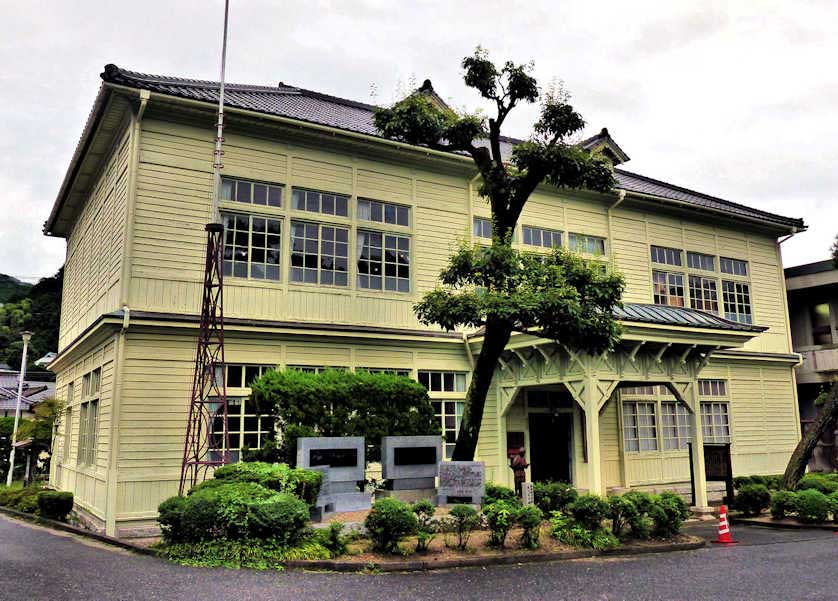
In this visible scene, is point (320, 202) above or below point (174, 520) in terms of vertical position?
above

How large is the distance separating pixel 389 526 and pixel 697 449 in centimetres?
868

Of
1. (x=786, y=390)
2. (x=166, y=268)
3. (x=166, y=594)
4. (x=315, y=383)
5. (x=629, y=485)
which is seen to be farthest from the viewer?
(x=786, y=390)

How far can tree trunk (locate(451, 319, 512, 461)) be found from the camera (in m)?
12.4

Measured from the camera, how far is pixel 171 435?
12.4 m

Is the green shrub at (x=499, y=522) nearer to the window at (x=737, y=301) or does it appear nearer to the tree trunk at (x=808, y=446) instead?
the tree trunk at (x=808, y=446)

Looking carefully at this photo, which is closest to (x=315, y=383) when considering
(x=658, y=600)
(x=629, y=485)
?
(x=658, y=600)

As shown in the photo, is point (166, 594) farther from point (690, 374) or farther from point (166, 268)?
point (690, 374)

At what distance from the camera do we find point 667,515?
36.5ft

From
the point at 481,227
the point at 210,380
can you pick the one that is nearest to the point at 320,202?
the point at 481,227

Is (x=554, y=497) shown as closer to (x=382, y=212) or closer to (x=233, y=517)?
(x=233, y=517)

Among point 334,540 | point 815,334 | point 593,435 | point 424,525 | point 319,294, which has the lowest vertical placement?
point 334,540

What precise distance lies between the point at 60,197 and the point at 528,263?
13.5 meters

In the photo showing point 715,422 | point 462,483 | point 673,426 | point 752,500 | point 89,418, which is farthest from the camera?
point 715,422

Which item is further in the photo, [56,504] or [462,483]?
[56,504]
